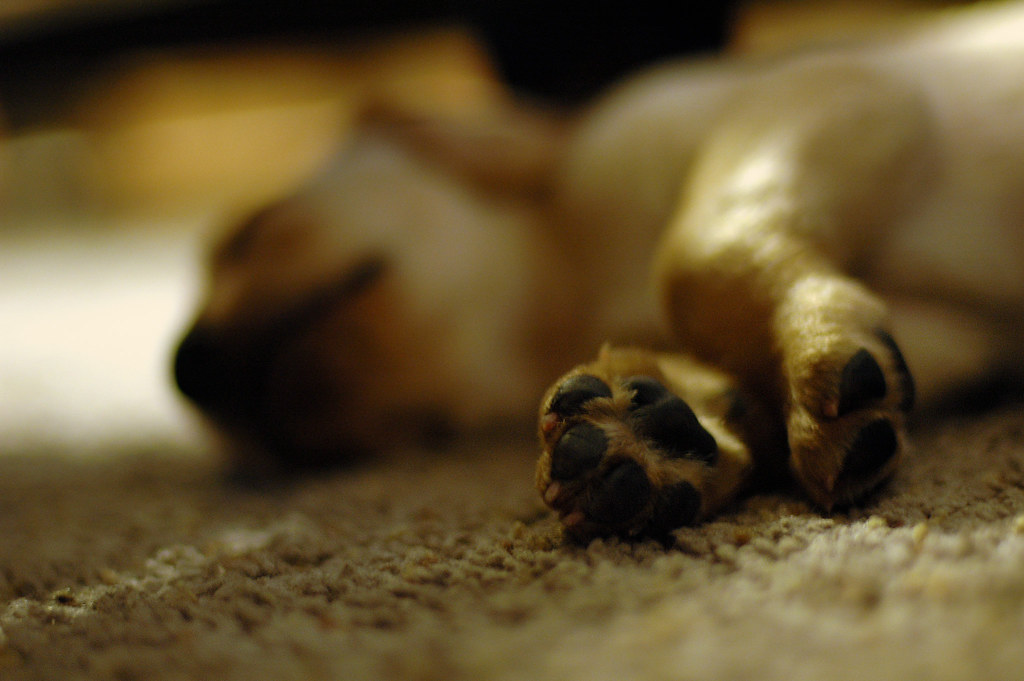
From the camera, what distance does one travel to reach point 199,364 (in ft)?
3.85

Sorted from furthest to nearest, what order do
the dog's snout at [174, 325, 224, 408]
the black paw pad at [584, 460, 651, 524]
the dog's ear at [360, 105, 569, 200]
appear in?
the dog's ear at [360, 105, 569, 200], the dog's snout at [174, 325, 224, 408], the black paw pad at [584, 460, 651, 524]

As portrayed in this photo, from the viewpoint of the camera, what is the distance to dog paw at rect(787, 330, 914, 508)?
2.14 ft

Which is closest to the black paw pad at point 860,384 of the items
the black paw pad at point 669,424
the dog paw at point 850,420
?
the dog paw at point 850,420

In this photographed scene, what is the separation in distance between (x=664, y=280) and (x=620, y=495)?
0.42 meters

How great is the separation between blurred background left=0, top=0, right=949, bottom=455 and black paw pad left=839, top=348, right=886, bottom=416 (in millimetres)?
1100

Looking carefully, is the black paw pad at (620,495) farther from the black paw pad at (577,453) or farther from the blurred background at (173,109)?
the blurred background at (173,109)

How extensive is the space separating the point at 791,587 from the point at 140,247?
Result: 3.96m

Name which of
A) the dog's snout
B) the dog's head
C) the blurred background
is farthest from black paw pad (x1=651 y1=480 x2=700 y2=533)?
the blurred background

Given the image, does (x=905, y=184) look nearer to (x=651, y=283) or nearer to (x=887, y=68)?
(x=887, y=68)

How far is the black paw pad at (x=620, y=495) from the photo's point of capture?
614 millimetres

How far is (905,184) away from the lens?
0.98 meters

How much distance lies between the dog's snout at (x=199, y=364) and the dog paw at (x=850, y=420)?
86 centimetres

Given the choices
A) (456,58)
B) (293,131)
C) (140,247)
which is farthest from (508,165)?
(293,131)

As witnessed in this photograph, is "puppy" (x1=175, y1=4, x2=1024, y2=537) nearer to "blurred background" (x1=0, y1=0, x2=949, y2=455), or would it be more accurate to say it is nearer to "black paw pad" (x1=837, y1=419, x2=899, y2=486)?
"black paw pad" (x1=837, y1=419, x2=899, y2=486)
